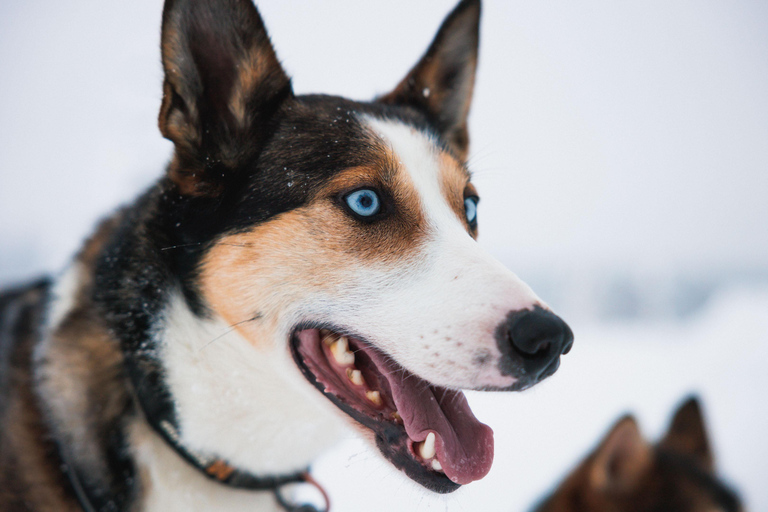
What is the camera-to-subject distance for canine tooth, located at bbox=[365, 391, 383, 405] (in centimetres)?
131

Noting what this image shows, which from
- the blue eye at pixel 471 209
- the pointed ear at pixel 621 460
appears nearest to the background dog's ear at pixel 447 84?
the blue eye at pixel 471 209

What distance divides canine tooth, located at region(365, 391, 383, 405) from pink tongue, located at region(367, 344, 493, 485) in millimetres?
51

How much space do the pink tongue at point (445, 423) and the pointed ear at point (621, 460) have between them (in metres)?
1.03

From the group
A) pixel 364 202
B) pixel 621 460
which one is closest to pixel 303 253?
pixel 364 202

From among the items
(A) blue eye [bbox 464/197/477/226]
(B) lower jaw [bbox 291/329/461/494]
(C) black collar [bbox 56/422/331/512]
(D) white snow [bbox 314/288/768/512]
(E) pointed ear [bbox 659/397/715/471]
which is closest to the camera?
(B) lower jaw [bbox 291/329/461/494]

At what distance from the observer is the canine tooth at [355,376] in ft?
4.37

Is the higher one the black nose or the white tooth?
the black nose

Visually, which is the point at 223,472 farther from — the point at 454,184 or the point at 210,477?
the point at 454,184

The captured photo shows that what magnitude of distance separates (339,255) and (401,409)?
482 mm

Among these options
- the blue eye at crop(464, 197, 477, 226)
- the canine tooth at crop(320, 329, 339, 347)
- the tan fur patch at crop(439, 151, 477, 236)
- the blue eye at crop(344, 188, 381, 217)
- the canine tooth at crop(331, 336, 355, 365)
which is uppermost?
the blue eye at crop(344, 188, 381, 217)

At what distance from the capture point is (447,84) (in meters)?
2.08

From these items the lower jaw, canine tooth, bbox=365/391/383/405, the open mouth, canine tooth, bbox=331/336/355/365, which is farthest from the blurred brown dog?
canine tooth, bbox=331/336/355/365

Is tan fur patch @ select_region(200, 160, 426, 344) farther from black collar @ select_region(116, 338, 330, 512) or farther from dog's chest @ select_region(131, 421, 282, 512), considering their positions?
dog's chest @ select_region(131, 421, 282, 512)

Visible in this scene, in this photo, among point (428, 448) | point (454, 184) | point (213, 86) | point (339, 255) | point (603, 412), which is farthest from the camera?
point (603, 412)
